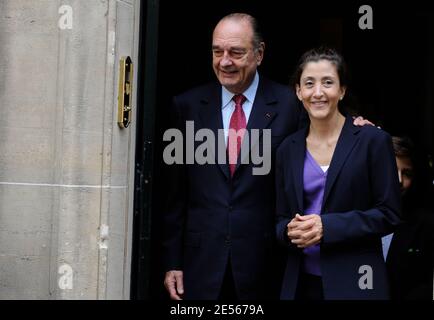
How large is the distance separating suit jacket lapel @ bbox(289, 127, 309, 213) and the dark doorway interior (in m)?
0.65

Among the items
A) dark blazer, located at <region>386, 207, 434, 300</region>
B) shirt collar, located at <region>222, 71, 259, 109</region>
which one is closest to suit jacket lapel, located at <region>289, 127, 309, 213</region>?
shirt collar, located at <region>222, 71, 259, 109</region>

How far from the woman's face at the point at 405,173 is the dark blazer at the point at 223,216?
2.51ft

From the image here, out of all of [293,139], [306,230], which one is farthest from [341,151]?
[306,230]

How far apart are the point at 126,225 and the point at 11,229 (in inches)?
24.4

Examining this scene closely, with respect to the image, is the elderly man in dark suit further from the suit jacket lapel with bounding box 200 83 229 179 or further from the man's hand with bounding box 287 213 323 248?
the man's hand with bounding box 287 213 323 248

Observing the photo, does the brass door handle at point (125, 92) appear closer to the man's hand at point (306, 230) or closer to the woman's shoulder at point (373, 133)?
the man's hand at point (306, 230)

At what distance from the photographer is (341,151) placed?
4891mm

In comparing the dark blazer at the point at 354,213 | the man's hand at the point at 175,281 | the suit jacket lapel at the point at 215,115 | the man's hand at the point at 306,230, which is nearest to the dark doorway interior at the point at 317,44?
the man's hand at the point at 175,281

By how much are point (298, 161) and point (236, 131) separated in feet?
1.93

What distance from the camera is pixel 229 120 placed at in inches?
217

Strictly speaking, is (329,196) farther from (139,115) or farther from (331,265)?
(139,115)

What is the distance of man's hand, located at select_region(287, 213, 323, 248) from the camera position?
4.75m

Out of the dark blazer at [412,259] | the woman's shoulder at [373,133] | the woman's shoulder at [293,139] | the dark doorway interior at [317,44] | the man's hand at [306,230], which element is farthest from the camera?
the dark doorway interior at [317,44]

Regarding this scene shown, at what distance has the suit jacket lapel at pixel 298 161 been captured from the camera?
491 cm
